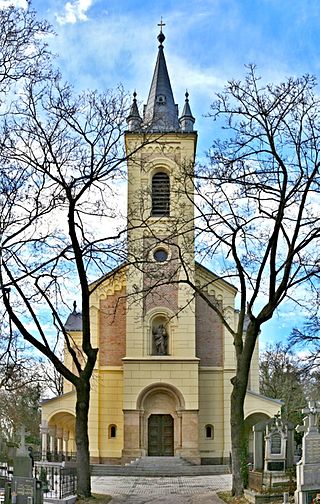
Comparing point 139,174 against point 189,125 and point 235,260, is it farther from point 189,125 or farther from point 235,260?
point 235,260

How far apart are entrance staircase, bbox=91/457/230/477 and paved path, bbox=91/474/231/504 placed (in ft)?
3.18

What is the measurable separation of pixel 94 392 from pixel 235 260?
15.5m

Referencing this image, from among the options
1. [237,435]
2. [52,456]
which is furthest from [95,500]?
[52,456]

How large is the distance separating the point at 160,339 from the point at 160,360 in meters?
1.04

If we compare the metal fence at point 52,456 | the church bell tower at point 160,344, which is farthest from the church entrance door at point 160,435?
the metal fence at point 52,456

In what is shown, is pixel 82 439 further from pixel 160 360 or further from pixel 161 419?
pixel 161 419

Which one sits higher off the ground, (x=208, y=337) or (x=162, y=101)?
(x=162, y=101)

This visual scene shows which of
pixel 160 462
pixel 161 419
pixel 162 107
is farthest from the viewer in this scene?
pixel 162 107

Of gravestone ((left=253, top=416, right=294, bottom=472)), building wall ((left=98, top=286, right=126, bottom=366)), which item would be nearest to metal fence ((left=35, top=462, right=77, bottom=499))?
gravestone ((left=253, top=416, right=294, bottom=472))

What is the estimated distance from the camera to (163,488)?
23484 mm

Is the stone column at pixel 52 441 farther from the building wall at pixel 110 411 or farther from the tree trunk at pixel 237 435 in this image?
the tree trunk at pixel 237 435

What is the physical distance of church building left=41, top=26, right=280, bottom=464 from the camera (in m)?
32.0

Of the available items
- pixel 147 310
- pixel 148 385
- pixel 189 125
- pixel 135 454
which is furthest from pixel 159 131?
pixel 135 454

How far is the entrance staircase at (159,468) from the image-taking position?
95.3ft
